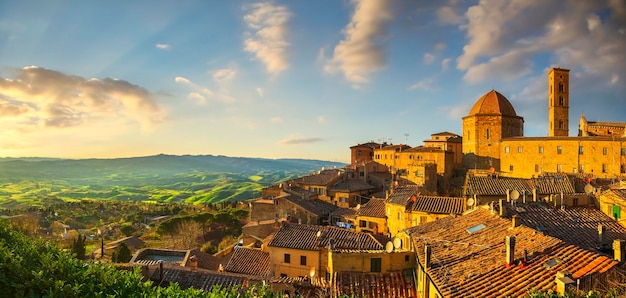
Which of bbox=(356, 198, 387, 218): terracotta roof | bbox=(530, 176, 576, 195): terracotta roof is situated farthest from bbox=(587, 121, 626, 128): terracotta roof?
bbox=(356, 198, 387, 218): terracotta roof

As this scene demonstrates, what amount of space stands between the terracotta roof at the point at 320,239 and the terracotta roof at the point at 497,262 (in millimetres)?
7774

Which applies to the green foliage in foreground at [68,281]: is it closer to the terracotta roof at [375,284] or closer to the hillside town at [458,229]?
the hillside town at [458,229]

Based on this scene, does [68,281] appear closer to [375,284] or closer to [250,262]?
[375,284]

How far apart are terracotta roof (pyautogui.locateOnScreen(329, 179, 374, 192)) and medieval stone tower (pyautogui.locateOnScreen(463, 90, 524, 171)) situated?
16.1 metres

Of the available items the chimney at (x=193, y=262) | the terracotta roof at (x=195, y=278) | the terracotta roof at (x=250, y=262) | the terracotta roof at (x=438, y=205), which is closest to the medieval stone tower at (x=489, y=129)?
the terracotta roof at (x=438, y=205)

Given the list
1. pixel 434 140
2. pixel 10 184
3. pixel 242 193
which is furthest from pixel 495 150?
pixel 10 184

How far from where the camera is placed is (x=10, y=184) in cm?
14462

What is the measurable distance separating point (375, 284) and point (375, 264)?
5.18 ft

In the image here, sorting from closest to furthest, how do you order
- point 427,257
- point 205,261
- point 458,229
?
point 427,257
point 458,229
point 205,261

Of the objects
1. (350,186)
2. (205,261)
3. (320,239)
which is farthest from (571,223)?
(350,186)

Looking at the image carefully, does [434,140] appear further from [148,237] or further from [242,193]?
[242,193]

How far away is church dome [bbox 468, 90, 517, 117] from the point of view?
54.4 metres

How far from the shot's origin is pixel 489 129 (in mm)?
53938

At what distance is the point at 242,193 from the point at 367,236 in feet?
410
